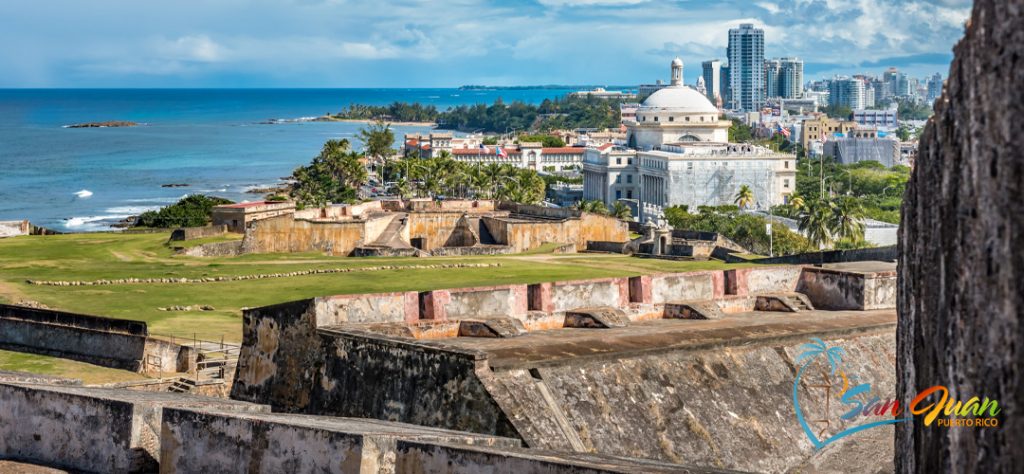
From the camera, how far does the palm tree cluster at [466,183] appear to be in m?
84.6

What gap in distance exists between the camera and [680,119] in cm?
13950

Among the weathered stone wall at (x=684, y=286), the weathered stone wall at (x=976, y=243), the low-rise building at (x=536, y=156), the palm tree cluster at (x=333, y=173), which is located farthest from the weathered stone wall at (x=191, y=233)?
the low-rise building at (x=536, y=156)

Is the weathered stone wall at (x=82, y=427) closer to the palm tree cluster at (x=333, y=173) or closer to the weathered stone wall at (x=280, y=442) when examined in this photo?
the weathered stone wall at (x=280, y=442)

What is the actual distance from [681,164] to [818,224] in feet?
207

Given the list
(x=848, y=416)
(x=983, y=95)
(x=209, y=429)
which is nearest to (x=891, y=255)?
(x=848, y=416)

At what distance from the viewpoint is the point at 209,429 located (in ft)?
43.2

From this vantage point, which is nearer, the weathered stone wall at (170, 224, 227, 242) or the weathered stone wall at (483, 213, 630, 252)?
the weathered stone wall at (170, 224, 227, 242)

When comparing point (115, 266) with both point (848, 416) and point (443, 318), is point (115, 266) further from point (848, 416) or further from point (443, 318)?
point (848, 416)

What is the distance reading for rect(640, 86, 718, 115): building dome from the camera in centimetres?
13931

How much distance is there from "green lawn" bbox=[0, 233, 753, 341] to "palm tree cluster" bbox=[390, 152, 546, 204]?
3155 cm

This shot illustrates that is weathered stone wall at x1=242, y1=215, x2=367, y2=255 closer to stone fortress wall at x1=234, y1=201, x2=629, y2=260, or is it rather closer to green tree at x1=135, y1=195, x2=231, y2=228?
stone fortress wall at x1=234, y1=201, x2=629, y2=260

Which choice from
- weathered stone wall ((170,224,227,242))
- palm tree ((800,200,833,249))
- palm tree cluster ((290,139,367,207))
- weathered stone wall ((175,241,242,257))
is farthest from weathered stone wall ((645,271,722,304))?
palm tree cluster ((290,139,367,207))

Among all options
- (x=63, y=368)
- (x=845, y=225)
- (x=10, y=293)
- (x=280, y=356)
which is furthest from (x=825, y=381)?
(x=845, y=225)

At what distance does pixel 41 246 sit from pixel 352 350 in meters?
35.9
